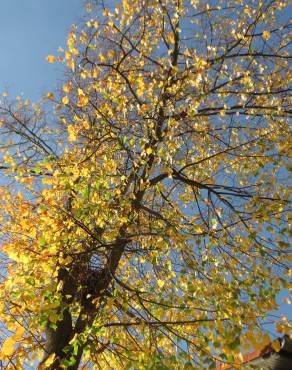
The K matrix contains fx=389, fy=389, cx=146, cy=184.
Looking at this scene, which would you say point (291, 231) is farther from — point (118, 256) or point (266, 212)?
point (118, 256)

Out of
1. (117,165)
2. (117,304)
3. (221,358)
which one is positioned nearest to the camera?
(221,358)

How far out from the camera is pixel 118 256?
21.6 feet

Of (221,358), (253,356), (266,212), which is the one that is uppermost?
(266,212)

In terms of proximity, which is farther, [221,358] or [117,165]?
[117,165]

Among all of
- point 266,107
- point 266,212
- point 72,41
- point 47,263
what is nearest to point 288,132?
point 266,107

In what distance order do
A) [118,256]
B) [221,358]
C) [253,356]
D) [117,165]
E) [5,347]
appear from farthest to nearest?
[253,356], [117,165], [118,256], [221,358], [5,347]


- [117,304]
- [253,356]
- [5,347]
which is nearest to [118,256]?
[117,304]

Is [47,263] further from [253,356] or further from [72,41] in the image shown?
[253,356]

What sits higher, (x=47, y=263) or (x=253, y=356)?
(x=253, y=356)

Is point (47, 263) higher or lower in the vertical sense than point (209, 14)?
lower

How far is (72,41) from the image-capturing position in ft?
23.6

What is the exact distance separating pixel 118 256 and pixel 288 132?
3910 millimetres

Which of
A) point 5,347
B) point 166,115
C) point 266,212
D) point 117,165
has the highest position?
point 166,115

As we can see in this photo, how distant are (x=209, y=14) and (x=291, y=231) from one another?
488 centimetres
